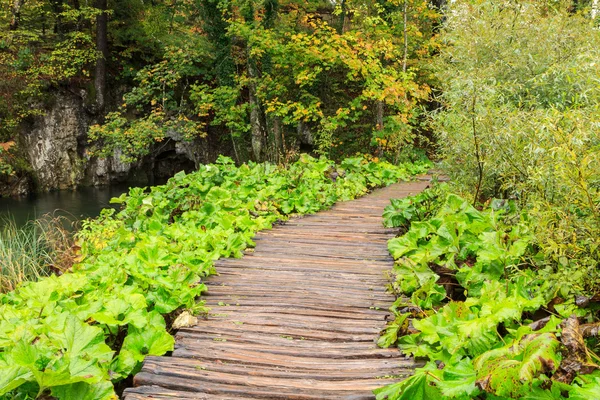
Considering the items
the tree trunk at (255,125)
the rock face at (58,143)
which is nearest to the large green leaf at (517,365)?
the tree trunk at (255,125)

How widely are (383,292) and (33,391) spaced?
2.42 metres

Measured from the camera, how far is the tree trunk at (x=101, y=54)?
15.5m

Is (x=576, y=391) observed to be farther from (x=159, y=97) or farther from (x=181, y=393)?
(x=159, y=97)

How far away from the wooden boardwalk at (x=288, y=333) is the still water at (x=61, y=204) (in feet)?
28.1

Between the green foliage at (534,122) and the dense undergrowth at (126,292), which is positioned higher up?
the green foliage at (534,122)

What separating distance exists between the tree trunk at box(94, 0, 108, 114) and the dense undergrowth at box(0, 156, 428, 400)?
10654 millimetres

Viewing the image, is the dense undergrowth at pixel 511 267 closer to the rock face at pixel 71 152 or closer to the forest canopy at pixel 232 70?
the forest canopy at pixel 232 70

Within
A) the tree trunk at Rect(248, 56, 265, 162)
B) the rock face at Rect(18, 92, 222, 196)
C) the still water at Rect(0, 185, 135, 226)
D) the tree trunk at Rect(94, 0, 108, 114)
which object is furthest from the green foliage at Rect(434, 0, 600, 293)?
the tree trunk at Rect(94, 0, 108, 114)

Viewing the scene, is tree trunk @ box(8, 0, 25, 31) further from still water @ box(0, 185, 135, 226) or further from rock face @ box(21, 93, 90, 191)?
still water @ box(0, 185, 135, 226)

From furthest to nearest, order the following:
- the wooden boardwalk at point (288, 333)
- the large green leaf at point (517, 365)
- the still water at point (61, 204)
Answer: the still water at point (61, 204) → the wooden boardwalk at point (288, 333) → the large green leaf at point (517, 365)

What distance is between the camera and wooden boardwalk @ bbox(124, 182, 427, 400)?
2.58m

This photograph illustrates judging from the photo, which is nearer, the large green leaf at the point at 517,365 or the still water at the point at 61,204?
the large green leaf at the point at 517,365

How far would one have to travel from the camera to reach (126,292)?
10.3 feet

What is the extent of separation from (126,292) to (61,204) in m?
11.9
